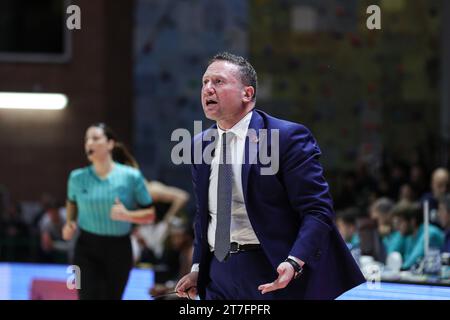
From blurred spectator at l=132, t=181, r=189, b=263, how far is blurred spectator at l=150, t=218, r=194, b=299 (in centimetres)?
36

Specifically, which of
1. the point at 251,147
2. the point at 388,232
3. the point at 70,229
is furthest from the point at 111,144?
the point at 251,147

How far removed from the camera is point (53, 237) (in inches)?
458

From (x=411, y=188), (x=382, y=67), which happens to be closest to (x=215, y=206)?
(x=411, y=188)

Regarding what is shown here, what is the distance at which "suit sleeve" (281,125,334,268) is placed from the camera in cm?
373

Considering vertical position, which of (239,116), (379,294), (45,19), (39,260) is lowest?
(39,260)

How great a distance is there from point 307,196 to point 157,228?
718 cm

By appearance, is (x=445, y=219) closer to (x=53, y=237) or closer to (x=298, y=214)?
(x=298, y=214)

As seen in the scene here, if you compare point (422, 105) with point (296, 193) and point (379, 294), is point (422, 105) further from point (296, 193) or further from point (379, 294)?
point (296, 193)

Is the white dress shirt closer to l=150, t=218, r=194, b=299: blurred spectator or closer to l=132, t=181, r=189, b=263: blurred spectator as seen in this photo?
l=150, t=218, r=194, b=299: blurred spectator

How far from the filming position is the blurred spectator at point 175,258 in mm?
8336

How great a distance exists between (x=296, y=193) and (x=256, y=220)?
18 centimetres

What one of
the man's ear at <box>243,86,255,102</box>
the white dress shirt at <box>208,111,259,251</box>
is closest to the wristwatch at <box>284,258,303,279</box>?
the white dress shirt at <box>208,111,259,251</box>

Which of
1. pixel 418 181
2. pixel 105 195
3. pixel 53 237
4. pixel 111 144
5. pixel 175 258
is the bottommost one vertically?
pixel 53 237

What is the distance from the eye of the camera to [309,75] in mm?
14945
